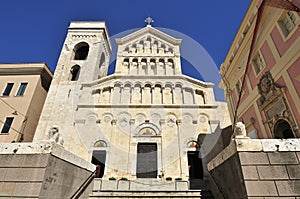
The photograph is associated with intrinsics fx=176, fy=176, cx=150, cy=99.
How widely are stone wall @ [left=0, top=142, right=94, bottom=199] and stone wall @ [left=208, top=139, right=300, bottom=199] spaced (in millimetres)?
5235

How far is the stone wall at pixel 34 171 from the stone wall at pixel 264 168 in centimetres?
524

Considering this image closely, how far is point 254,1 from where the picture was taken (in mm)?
11594

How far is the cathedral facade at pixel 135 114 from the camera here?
45.3 feet

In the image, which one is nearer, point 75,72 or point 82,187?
point 82,187

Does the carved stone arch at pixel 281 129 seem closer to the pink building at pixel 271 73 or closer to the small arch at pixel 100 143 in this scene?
the pink building at pixel 271 73

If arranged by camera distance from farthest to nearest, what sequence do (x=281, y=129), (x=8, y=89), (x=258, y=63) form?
(x=8, y=89), (x=258, y=63), (x=281, y=129)

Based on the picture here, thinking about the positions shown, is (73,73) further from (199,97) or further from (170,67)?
(199,97)

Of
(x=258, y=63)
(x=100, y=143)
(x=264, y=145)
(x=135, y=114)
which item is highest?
(x=258, y=63)

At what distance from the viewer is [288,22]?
9102 millimetres

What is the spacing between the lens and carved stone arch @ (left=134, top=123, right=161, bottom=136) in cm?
1496

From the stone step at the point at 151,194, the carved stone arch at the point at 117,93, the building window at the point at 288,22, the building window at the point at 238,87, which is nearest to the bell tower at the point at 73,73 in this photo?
the carved stone arch at the point at 117,93

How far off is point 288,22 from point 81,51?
73.1 ft

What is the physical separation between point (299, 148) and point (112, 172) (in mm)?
11706

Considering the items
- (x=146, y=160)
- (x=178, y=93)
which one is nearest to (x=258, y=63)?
(x=178, y=93)
